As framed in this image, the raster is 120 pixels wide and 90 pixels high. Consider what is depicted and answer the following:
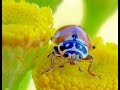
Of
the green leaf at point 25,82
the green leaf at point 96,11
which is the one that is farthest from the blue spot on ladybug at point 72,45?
the green leaf at point 96,11

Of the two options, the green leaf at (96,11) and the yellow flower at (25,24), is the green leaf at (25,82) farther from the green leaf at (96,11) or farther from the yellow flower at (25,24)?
the green leaf at (96,11)

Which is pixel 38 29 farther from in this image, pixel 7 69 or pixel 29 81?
pixel 29 81

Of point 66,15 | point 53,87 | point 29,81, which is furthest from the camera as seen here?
point 66,15

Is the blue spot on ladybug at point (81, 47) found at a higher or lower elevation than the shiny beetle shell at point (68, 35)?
lower

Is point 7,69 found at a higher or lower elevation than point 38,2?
lower

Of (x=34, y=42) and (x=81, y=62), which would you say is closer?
(x=34, y=42)

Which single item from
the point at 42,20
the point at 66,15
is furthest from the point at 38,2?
the point at 66,15
